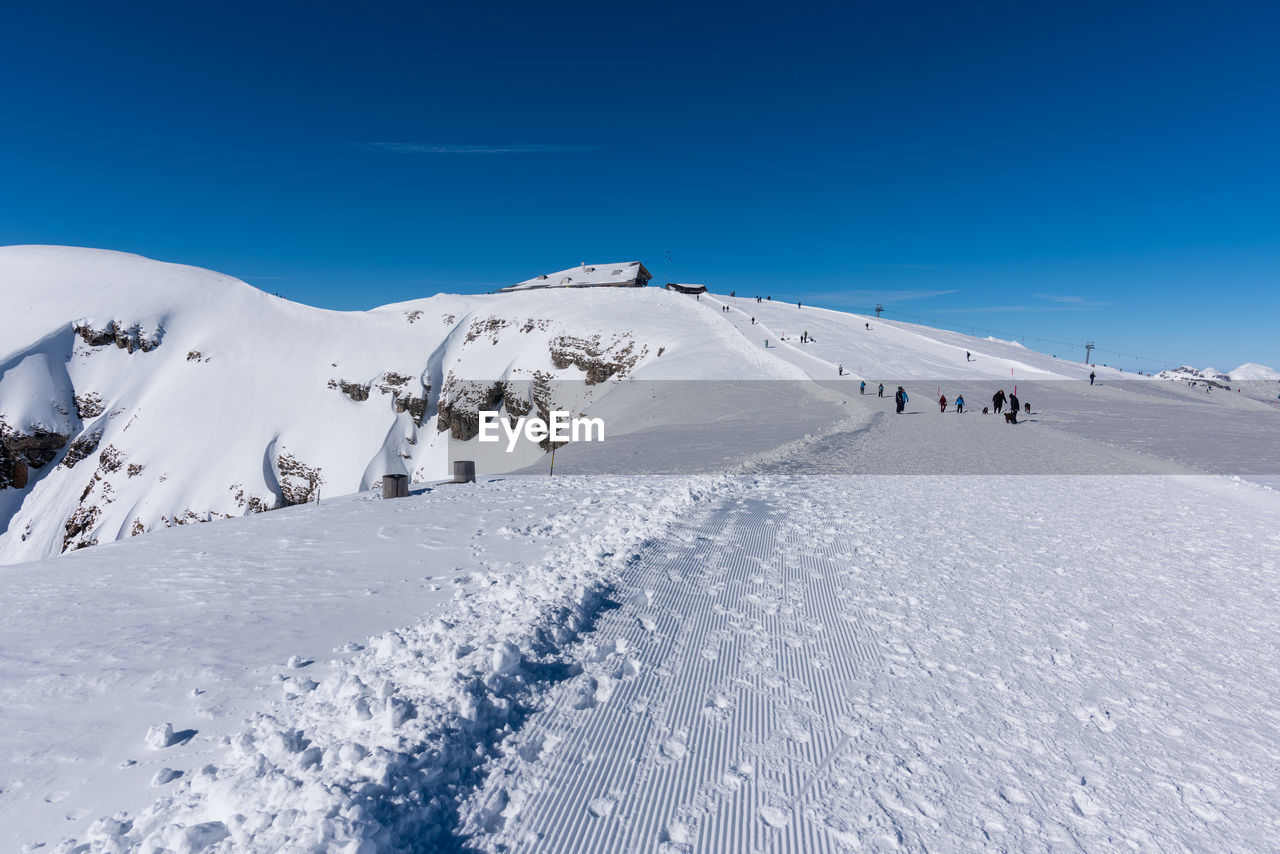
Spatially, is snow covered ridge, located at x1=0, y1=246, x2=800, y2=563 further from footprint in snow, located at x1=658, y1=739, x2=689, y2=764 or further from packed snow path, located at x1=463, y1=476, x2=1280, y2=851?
footprint in snow, located at x1=658, y1=739, x2=689, y2=764

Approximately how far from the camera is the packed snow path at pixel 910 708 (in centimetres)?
302

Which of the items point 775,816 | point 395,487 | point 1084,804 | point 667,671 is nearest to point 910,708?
point 1084,804

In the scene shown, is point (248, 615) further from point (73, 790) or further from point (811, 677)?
point (811, 677)

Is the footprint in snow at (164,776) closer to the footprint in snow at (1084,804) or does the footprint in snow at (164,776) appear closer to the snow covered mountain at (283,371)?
the footprint in snow at (1084,804)

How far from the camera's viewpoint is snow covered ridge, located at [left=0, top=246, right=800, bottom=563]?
199ft

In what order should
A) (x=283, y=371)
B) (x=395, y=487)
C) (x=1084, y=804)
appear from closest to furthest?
(x=1084, y=804)
(x=395, y=487)
(x=283, y=371)

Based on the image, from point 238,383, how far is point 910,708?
277 ft

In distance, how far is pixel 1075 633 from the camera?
5320mm

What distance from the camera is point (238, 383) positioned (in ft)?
230

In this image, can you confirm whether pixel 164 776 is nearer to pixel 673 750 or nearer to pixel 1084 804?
pixel 673 750

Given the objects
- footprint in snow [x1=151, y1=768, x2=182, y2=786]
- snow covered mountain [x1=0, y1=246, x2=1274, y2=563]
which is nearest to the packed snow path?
footprint in snow [x1=151, y1=768, x2=182, y2=786]

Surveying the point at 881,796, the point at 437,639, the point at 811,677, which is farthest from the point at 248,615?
the point at 881,796

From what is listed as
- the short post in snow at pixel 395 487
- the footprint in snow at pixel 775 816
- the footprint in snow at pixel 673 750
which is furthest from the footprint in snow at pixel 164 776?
the short post in snow at pixel 395 487

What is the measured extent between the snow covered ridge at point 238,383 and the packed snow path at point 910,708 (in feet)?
151
